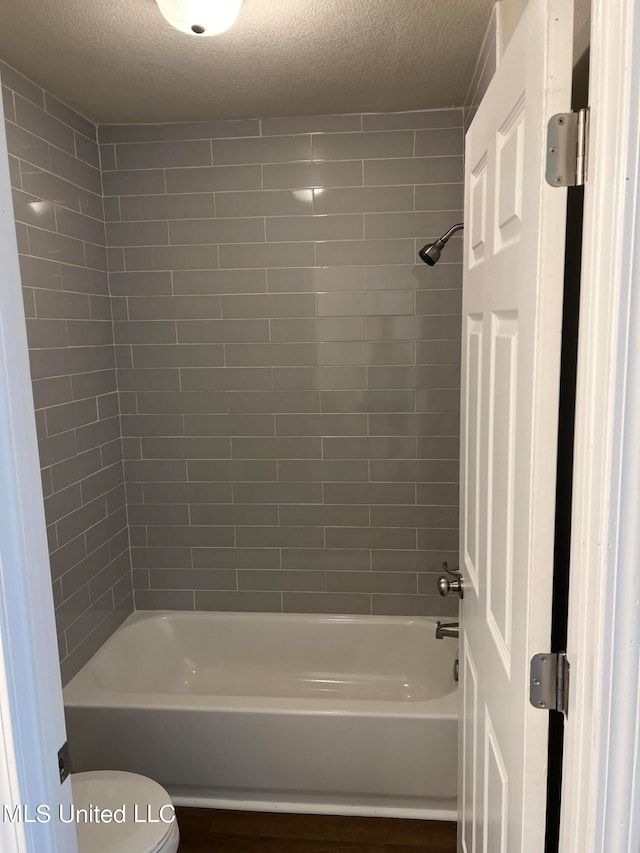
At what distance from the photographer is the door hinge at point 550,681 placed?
2.82 feet

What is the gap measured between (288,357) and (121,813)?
70.0 inches

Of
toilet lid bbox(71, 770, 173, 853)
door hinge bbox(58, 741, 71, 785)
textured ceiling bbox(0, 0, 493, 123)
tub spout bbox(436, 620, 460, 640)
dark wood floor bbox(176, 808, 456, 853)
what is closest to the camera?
door hinge bbox(58, 741, 71, 785)

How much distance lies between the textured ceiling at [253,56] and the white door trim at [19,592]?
1.27 metres

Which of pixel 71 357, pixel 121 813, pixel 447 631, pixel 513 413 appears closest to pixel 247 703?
pixel 121 813

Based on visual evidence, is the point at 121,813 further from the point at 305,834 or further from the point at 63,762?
the point at 63,762

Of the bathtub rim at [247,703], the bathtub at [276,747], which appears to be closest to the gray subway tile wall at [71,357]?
the bathtub rim at [247,703]

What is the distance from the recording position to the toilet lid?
153cm

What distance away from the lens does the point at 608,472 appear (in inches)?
28.4

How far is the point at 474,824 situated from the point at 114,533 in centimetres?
191

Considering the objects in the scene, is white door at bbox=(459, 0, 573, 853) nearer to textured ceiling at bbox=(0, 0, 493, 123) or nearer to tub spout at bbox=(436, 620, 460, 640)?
tub spout at bbox=(436, 620, 460, 640)

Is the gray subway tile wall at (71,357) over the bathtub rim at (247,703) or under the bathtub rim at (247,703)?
over

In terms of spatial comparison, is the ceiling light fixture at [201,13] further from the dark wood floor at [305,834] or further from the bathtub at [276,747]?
the dark wood floor at [305,834]

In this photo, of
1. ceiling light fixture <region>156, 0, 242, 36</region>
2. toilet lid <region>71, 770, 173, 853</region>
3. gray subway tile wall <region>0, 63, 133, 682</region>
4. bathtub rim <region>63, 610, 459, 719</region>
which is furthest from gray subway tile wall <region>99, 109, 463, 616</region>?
toilet lid <region>71, 770, 173, 853</region>

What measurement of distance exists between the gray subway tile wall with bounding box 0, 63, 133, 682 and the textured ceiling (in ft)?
0.63
